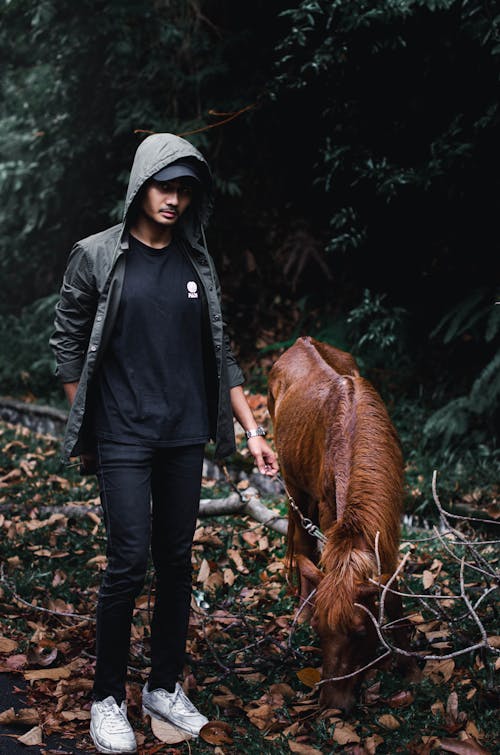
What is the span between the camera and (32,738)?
351 centimetres

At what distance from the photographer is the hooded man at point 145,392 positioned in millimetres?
3381

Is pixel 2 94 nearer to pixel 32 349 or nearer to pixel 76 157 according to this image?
pixel 76 157

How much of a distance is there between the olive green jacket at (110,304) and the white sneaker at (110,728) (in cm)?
114

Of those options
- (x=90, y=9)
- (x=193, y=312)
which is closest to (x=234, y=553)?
(x=193, y=312)

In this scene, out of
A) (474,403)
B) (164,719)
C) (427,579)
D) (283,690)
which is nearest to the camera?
(164,719)

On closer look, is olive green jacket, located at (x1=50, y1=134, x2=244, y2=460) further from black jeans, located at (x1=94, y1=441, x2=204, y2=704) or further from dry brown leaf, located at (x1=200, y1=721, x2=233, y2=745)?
dry brown leaf, located at (x1=200, y1=721, x2=233, y2=745)

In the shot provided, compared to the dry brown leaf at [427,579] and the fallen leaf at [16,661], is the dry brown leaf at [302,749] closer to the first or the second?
the fallen leaf at [16,661]

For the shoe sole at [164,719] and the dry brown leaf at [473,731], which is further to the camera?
the shoe sole at [164,719]

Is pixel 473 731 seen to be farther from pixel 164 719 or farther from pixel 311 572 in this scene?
pixel 164 719

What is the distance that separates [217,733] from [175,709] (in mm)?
226

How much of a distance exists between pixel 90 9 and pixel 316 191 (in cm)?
391

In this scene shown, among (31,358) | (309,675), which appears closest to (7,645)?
(309,675)

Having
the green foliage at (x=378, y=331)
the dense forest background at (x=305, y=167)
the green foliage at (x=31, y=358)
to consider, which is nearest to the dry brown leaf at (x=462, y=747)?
the dense forest background at (x=305, y=167)

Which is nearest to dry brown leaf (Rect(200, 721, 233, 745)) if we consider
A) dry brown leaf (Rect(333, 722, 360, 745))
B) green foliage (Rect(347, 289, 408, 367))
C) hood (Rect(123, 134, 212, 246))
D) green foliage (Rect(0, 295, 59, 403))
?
dry brown leaf (Rect(333, 722, 360, 745))
